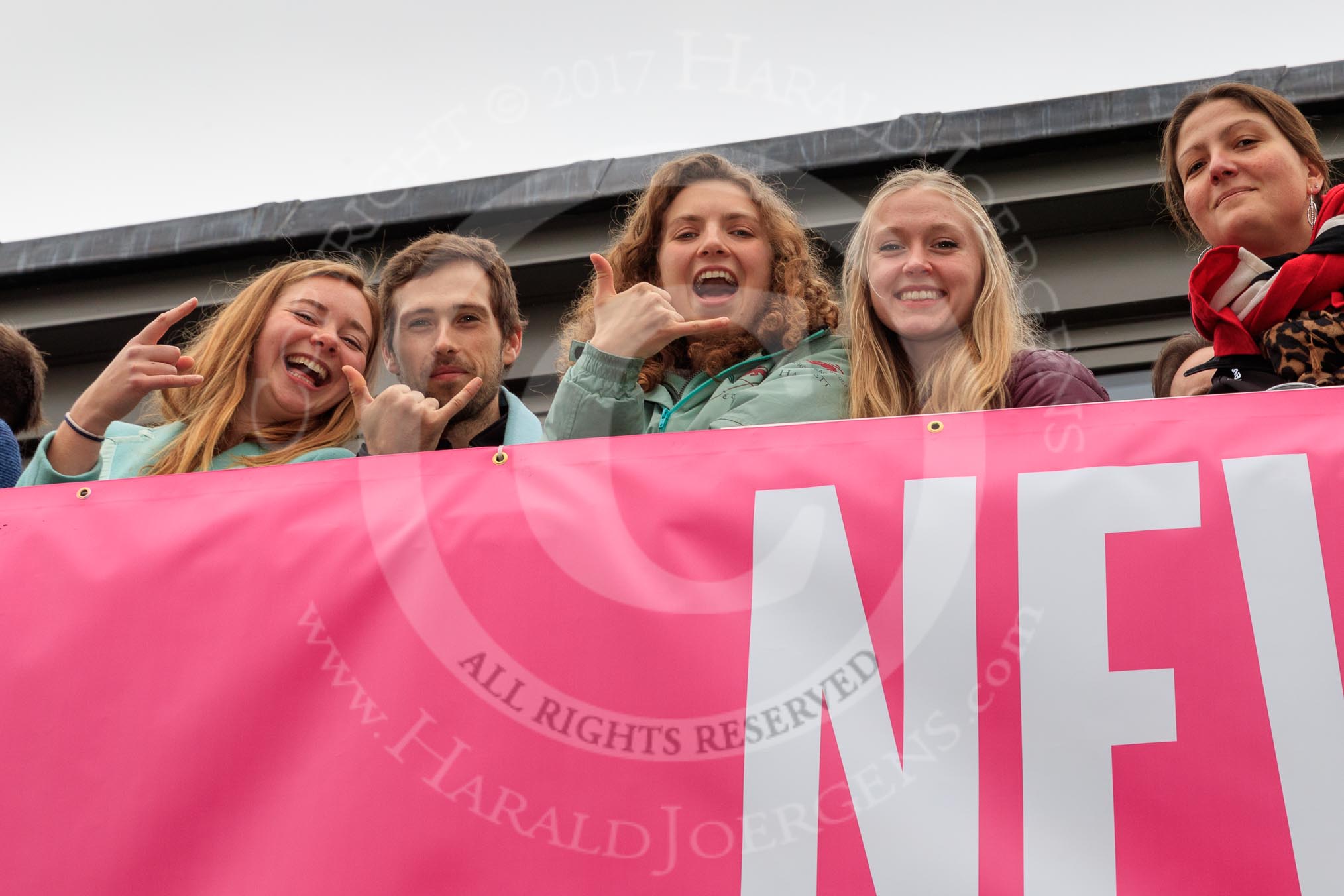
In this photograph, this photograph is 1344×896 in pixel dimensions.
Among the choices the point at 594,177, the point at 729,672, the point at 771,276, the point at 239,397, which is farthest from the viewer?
the point at 594,177

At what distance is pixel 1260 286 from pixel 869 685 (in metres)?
1.00

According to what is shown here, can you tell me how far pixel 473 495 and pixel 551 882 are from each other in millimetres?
613

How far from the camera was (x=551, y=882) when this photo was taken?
5.59ft

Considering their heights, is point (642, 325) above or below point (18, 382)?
below

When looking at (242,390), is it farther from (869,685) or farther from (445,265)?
(869,685)

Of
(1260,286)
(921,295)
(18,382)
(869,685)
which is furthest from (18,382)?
(1260,286)

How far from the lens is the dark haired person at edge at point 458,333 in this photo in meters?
2.64

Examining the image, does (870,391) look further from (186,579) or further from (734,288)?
(186,579)

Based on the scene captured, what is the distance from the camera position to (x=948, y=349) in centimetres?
236

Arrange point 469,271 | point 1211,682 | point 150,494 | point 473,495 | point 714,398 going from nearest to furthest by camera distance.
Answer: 1. point 1211,682
2. point 473,495
3. point 150,494
4. point 714,398
5. point 469,271

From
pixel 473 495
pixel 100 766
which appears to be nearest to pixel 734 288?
pixel 473 495

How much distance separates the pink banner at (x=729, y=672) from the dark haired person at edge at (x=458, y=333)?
547mm

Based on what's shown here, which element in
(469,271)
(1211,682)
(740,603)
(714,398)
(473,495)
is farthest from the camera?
(469,271)

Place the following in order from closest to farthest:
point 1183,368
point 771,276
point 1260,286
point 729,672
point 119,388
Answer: point 729,672, point 1260,286, point 119,388, point 771,276, point 1183,368
